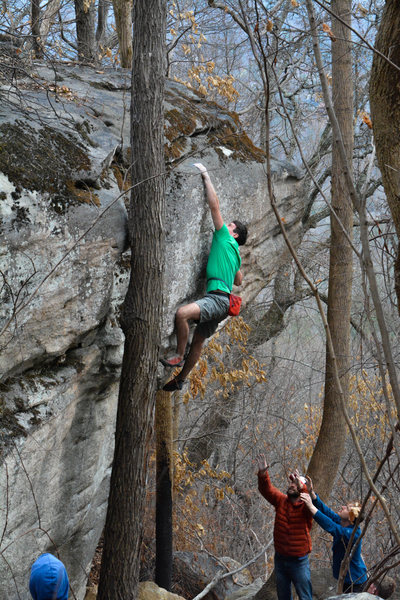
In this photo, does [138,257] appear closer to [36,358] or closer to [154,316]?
[154,316]

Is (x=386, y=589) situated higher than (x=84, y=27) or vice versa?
(x=84, y=27)

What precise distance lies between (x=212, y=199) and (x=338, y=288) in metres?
2.94

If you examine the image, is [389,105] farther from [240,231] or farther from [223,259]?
[240,231]

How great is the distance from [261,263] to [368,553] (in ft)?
26.3

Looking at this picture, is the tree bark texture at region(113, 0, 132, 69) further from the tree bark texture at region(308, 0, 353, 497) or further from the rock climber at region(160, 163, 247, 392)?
the rock climber at region(160, 163, 247, 392)

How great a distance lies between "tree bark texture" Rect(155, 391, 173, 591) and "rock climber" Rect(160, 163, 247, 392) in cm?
258

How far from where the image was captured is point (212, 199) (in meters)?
5.50

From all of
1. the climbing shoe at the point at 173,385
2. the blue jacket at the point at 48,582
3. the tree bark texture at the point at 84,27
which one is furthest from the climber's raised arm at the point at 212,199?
the tree bark texture at the point at 84,27

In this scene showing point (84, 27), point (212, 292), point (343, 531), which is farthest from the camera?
point (84, 27)

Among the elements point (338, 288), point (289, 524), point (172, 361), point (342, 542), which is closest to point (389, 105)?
point (172, 361)

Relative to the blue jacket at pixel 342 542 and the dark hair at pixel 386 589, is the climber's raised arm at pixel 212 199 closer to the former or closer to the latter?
the blue jacket at pixel 342 542

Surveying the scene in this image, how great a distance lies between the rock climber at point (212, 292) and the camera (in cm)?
536

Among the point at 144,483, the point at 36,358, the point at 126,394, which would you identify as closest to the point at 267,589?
the point at 144,483

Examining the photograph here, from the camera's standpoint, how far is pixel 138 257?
15.2 ft
